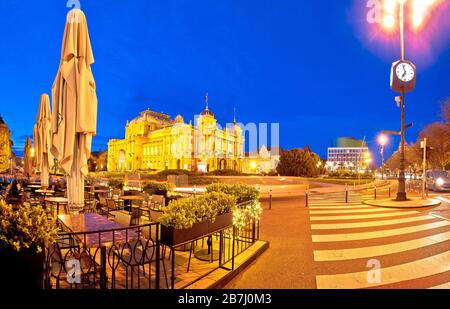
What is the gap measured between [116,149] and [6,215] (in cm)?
10922

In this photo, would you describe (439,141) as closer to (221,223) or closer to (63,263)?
(221,223)

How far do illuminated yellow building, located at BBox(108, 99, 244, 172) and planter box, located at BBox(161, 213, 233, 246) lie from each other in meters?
56.3

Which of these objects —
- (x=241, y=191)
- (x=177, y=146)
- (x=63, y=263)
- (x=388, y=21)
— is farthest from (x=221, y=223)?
(x=177, y=146)

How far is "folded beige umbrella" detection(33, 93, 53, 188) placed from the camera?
428 inches

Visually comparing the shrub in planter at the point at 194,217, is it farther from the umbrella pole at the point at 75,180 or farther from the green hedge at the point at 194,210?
the umbrella pole at the point at 75,180

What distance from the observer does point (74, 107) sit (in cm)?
565

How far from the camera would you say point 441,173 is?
2773 cm

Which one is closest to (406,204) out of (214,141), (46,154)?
(46,154)

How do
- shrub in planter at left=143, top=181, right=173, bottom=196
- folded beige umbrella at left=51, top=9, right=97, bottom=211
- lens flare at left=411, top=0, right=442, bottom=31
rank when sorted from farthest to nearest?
lens flare at left=411, top=0, right=442, bottom=31 → shrub in planter at left=143, top=181, right=173, bottom=196 → folded beige umbrella at left=51, top=9, right=97, bottom=211

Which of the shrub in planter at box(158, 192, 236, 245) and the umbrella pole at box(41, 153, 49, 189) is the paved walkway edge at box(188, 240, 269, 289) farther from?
the umbrella pole at box(41, 153, 49, 189)

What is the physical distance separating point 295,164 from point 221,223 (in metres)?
35.1

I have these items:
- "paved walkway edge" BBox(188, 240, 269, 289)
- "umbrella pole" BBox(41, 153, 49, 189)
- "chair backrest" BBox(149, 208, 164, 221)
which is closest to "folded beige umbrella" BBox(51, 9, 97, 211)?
"chair backrest" BBox(149, 208, 164, 221)

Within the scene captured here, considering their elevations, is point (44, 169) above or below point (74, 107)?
below
